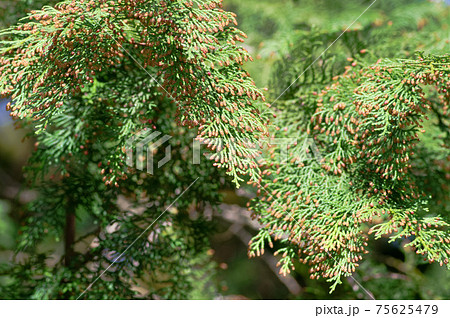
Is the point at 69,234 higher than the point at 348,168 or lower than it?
lower

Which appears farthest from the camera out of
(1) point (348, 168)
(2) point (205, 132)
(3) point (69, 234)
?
(3) point (69, 234)

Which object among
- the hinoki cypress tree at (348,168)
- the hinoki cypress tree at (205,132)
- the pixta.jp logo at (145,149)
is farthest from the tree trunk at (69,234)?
the hinoki cypress tree at (348,168)

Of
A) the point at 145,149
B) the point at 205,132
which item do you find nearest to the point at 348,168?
the point at 205,132

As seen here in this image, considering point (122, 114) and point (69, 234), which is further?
point (69, 234)

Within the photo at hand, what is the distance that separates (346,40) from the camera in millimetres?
914

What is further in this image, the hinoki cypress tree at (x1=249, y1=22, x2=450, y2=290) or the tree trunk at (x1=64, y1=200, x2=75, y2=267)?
the tree trunk at (x1=64, y1=200, x2=75, y2=267)

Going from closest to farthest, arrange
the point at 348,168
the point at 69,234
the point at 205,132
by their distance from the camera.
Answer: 1. the point at 205,132
2. the point at 348,168
3. the point at 69,234

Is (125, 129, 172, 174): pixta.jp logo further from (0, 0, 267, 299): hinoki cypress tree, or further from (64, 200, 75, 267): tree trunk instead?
(64, 200, 75, 267): tree trunk

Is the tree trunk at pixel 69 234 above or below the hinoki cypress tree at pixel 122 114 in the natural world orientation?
below

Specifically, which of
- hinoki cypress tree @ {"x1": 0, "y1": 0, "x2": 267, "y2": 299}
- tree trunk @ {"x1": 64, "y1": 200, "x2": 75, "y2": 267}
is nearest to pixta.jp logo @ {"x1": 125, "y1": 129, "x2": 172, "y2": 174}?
hinoki cypress tree @ {"x1": 0, "y1": 0, "x2": 267, "y2": 299}

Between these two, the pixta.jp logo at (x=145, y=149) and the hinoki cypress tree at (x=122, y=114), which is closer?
the hinoki cypress tree at (x=122, y=114)

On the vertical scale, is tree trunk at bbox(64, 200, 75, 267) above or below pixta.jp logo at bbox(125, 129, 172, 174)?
below

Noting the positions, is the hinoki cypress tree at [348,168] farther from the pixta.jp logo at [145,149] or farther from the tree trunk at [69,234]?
the tree trunk at [69,234]

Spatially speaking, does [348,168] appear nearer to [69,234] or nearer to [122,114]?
[122,114]
